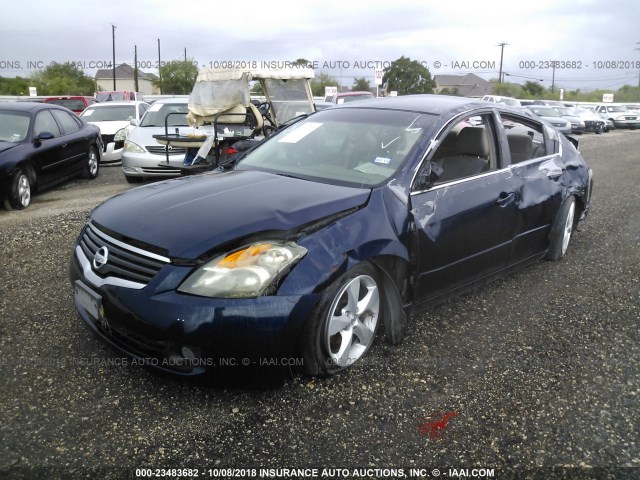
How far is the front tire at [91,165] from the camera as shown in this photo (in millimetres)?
9789

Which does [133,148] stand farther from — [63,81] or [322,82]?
[322,82]

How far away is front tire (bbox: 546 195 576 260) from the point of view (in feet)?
16.2

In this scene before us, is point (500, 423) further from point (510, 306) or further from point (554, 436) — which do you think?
point (510, 306)

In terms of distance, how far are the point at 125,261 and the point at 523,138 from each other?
11.0 feet

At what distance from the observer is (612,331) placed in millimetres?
3840

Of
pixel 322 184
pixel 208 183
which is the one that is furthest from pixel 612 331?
pixel 208 183

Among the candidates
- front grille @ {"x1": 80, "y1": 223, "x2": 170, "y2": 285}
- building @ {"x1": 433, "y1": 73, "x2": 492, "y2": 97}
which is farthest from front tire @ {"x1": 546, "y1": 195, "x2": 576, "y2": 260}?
building @ {"x1": 433, "y1": 73, "x2": 492, "y2": 97}

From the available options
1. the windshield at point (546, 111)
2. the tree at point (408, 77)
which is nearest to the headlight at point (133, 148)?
the windshield at point (546, 111)

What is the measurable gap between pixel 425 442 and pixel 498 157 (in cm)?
234

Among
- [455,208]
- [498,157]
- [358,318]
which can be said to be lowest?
[358,318]

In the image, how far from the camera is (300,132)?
4.33 m

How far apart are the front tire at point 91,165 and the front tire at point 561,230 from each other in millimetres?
7679

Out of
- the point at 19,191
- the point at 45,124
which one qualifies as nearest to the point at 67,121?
the point at 45,124

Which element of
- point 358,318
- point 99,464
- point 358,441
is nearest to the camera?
point 99,464
